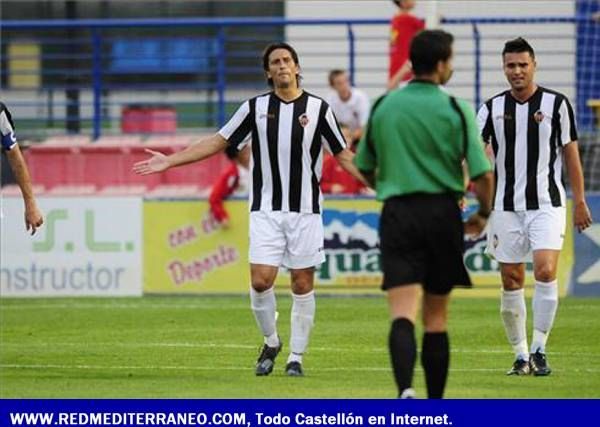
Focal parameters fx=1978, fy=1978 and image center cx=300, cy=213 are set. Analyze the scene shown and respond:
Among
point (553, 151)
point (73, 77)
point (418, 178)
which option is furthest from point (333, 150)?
point (73, 77)

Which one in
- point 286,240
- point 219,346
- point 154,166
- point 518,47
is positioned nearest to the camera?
point 154,166

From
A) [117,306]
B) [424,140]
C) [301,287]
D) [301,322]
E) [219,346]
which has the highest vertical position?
[424,140]

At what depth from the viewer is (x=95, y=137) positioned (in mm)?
24609

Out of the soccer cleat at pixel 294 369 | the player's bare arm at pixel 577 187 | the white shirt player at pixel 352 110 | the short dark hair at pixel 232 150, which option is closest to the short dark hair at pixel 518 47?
the player's bare arm at pixel 577 187

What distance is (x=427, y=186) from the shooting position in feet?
34.5

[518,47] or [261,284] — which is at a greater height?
[518,47]

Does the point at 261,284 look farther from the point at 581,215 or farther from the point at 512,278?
the point at 581,215

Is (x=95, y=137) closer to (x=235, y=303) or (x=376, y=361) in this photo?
(x=235, y=303)

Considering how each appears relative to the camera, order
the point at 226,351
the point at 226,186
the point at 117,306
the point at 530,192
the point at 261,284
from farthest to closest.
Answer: the point at 226,186, the point at 117,306, the point at 226,351, the point at 530,192, the point at 261,284

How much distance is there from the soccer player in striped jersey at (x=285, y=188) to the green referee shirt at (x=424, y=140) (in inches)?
109

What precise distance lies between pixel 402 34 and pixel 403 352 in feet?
38.1

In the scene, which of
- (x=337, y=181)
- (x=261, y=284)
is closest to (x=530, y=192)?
(x=261, y=284)

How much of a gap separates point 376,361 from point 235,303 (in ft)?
19.9

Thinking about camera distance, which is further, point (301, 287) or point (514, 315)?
point (514, 315)
